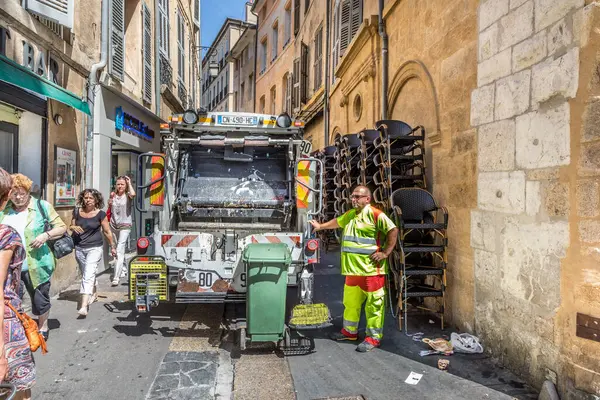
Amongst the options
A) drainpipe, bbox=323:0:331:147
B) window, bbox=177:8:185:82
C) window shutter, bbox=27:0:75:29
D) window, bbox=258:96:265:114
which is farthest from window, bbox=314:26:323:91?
window shutter, bbox=27:0:75:29

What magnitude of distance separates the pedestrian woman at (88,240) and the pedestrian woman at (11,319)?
294cm

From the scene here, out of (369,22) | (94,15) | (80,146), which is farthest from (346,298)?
(94,15)

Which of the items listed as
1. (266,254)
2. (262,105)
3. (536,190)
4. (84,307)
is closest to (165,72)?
(84,307)

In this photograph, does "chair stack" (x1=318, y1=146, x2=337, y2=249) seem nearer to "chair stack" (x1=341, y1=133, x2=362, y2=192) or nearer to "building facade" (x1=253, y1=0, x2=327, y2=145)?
"chair stack" (x1=341, y1=133, x2=362, y2=192)

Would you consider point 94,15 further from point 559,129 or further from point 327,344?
point 559,129

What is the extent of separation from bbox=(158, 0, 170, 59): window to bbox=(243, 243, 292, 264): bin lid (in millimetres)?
9532

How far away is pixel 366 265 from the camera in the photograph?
4203 millimetres

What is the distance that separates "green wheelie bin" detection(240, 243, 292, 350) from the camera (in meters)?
3.83

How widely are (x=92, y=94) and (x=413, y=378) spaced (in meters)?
6.73

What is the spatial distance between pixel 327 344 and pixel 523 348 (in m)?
1.81

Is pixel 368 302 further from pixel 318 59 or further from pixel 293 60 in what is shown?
pixel 293 60

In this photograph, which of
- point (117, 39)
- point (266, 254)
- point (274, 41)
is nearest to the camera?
point (266, 254)

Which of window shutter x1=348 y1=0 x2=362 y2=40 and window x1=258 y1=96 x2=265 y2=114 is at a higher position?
window x1=258 y1=96 x2=265 y2=114

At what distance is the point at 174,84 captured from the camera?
13570 millimetres
